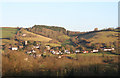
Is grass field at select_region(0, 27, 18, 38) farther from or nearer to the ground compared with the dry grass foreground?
farther from the ground

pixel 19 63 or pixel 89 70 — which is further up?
pixel 19 63

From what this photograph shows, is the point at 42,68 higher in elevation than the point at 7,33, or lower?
lower

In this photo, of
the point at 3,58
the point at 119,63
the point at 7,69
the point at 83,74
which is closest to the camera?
the point at 7,69

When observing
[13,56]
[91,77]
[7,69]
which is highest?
[13,56]

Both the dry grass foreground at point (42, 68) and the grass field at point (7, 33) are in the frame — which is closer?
the dry grass foreground at point (42, 68)

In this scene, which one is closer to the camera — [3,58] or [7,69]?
[7,69]

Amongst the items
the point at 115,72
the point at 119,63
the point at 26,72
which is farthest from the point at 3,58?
the point at 119,63

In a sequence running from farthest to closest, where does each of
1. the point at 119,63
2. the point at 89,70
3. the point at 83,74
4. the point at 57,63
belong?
the point at 119,63
the point at 57,63
the point at 89,70
the point at 83,74

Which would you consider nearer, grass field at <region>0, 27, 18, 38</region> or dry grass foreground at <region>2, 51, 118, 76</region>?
dry grass foreground at <region>2, 51, 118, 76</region>

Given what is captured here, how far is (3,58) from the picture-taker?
1964 centimetres

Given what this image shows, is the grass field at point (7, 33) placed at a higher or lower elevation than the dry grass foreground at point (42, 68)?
higher

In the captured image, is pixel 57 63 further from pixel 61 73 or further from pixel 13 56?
pixel 13 56

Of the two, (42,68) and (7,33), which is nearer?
(42,68)

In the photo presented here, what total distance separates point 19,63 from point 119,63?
52.2ft
